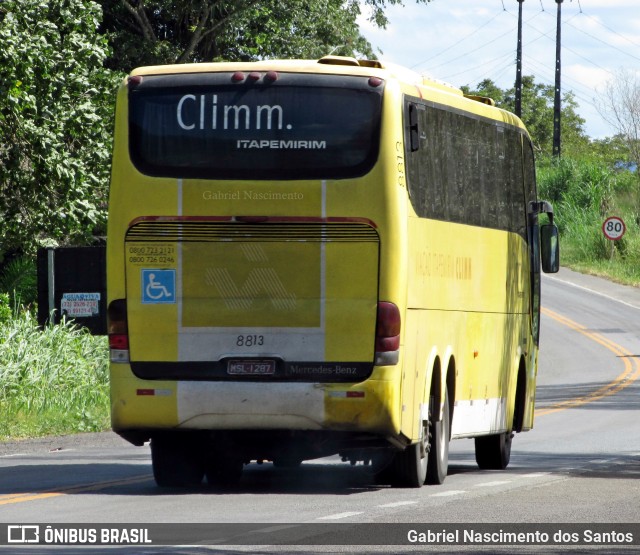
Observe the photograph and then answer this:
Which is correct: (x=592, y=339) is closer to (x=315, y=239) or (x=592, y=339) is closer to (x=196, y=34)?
(x=196, y=34)

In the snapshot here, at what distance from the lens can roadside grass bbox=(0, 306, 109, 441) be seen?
21.5 metres

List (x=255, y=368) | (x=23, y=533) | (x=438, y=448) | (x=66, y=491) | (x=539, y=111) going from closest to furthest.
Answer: (x=23, y=533), (x=255, y=368), (x=66, y=491), (x=438, y=448), (x=539, y=111)

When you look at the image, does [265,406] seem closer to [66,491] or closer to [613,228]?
[66,491]

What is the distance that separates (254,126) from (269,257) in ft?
3.71

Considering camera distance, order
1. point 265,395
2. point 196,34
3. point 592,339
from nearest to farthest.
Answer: point 265,395 → point 196,34 → point 592,339

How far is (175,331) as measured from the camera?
13367 millimetres

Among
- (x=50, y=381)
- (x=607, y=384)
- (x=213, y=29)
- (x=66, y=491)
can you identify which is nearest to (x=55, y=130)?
(x=50, y=381)

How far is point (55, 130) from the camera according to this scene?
97.6ft

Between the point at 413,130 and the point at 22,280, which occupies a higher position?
the point at 413,130

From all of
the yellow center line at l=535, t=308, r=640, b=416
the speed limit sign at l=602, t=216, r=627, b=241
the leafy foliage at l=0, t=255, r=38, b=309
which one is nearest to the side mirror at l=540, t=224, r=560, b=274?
the yellow center line at l=535, t=308, r=640, b=416

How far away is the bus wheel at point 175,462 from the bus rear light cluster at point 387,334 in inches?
82.9

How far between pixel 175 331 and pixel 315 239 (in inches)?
55.5

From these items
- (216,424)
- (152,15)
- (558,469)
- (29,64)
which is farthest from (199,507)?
(152,15)

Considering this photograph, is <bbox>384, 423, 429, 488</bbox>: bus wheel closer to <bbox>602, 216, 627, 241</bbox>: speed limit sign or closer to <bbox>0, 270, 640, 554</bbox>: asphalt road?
<bbox>0, 270, 640, 554</bbox>: asphalt road
